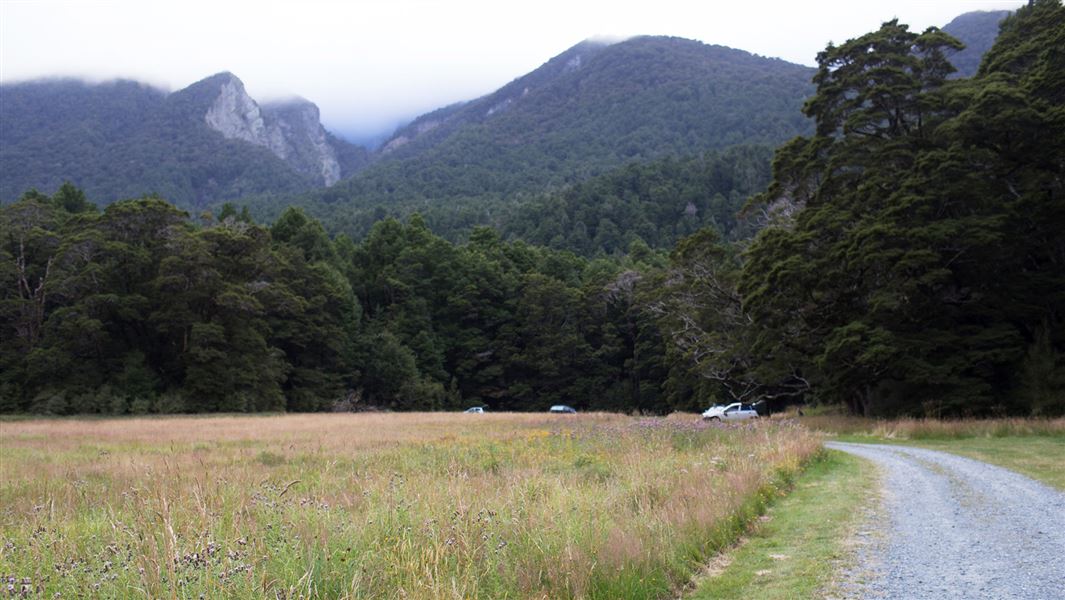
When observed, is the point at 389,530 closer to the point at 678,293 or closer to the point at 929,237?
the point at 929,237

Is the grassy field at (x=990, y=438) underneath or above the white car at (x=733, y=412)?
→ above

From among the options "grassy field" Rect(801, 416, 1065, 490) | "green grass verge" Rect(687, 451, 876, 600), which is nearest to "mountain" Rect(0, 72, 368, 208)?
"grassy field" Rect(801, 416, 1065, 490)

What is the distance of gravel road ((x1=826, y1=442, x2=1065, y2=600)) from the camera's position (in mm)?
6070

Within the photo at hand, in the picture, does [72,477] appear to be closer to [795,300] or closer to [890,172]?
[795,300]

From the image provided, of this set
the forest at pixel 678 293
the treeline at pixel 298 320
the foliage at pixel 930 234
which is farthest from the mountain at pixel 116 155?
the foliage at pixel 930 234

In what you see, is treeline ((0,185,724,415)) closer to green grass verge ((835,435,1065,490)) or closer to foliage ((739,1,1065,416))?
foliage ((739,1,1065,416))

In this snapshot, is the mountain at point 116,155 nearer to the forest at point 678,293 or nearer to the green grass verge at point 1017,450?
→ the forest at point 678,293

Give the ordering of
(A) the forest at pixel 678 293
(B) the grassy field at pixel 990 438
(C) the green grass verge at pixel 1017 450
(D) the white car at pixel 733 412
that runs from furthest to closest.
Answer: (D) the white car at pixel 733 412, (A) the forest at pixel 678 293, (B) the grassy field at pixel 990 438, (C) the green grass verge at pixel 1017 450

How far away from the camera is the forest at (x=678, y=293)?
2767 centimetres

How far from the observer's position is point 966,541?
7.79 metres

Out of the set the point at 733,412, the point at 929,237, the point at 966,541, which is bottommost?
the point at 733,412

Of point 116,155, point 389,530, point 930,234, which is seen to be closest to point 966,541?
point 389,530

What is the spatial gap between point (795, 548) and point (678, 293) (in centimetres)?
4446

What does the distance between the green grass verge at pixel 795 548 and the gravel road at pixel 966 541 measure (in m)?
0.37
